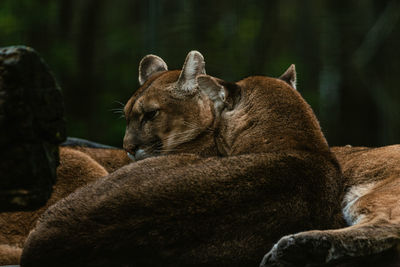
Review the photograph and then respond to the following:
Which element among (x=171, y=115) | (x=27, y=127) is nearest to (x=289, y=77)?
(x=171, y=115)

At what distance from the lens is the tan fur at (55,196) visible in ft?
14.6

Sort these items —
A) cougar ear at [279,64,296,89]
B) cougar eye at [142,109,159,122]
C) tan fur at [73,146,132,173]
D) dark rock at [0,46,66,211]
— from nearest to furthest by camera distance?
dark rock at [0,46,66,211] → cougar eye at [142,109,159,122] → cougar ear at [279,64,296,89] → tan fur at [73,146,132,173]

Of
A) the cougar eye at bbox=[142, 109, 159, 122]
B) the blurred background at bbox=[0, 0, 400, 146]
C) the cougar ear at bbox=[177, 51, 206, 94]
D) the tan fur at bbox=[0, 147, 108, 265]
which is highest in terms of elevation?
the cougar ear at bbox=[177, 51, 206, 94]

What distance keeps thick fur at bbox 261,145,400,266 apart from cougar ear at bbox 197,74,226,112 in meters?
1.31

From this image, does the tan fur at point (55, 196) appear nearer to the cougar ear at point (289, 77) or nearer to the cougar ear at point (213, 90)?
the cougar ear at point (213, 90)

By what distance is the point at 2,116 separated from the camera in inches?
143

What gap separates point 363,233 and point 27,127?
221 centimetres

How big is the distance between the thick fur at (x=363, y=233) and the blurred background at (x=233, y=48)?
24.5ft

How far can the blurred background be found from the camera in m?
13.0

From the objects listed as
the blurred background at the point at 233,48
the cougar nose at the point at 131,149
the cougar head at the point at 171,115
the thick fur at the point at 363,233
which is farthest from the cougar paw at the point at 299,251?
the blurred background at the point at 233,48

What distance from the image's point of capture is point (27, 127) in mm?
3756

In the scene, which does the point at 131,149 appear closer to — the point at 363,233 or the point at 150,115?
the point at 150,115

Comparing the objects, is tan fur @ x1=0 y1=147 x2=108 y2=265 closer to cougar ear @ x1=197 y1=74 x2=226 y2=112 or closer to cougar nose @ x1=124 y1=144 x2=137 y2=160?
cougar nose @ x1=124 y1=144 x2=137 y2=160

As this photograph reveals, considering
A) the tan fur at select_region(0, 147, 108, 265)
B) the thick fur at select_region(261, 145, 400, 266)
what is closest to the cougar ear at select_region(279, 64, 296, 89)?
the thick fur at select_region(261, 145, 400, 266)
